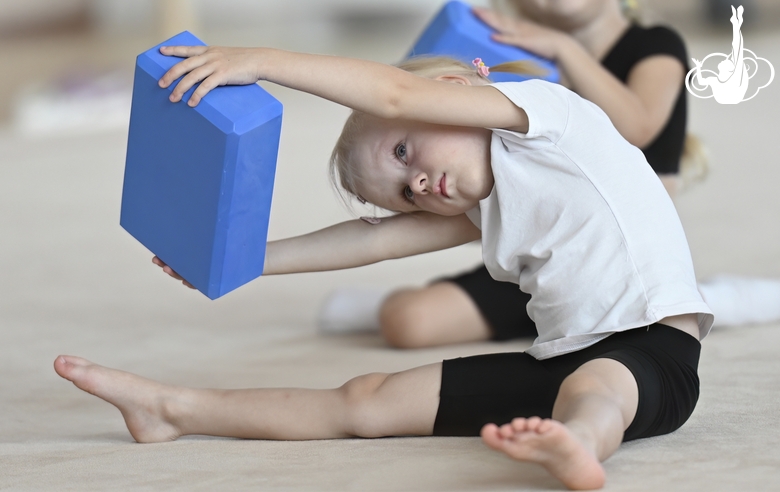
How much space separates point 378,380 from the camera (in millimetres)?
972

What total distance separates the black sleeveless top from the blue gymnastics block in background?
0.18 meters

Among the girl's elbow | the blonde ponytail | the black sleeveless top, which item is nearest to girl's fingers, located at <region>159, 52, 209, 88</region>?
the girl's elbow

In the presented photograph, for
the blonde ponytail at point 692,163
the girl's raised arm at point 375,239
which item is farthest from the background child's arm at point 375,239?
the blonde ponytail at point 692,163

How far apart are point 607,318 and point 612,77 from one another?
623 mm

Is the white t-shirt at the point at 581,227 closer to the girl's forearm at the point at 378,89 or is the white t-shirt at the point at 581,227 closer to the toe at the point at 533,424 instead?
the girl's forearm at the point at 378,89

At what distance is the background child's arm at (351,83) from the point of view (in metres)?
0.89

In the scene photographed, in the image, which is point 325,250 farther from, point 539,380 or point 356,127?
point 539,380

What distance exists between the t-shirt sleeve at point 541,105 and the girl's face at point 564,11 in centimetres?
62

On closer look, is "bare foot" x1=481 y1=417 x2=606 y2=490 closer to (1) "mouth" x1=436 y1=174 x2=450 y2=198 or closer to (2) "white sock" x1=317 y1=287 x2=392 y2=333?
(1) "mouth" x1=436 y1=174 x2=450 y2=198

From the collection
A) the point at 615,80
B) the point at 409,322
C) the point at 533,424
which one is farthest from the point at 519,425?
the point at 615,80

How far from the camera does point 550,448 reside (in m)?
0.70

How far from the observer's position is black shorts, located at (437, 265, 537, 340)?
4.84ft

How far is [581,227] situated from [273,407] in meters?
0.38

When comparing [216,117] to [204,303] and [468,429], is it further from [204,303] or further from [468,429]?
[204,303]
